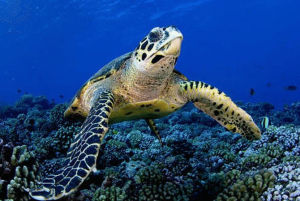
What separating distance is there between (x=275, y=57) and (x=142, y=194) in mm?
144933

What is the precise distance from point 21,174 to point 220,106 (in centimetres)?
330

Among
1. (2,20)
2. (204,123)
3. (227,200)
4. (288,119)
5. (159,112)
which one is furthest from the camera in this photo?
(2,20)

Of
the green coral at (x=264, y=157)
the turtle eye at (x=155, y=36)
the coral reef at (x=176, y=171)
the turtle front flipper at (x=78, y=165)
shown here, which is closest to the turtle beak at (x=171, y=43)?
the turtle eye at (x=155, y=36)

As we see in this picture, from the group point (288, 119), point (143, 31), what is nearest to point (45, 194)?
point (288, 119)

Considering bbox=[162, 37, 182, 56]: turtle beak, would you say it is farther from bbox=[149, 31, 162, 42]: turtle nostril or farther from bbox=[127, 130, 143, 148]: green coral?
bbox=[127, 130, 143, 148]: green coral

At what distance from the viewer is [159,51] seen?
10.5ft

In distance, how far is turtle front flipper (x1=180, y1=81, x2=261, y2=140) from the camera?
3955mm

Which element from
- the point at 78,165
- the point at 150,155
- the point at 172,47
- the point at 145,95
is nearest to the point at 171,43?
the point at 172,47

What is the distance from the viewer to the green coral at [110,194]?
268 centimetres

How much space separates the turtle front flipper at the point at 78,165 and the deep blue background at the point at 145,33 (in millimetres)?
15340

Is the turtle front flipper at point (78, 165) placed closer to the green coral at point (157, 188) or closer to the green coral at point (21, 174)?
the green coral at point (21, 174)

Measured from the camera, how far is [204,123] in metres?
9.80

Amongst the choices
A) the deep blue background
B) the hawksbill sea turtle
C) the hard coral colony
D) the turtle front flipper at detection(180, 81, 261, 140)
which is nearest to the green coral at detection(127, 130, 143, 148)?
the hard coral colony

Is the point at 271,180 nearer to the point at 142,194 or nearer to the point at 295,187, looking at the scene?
the point at 295,187
